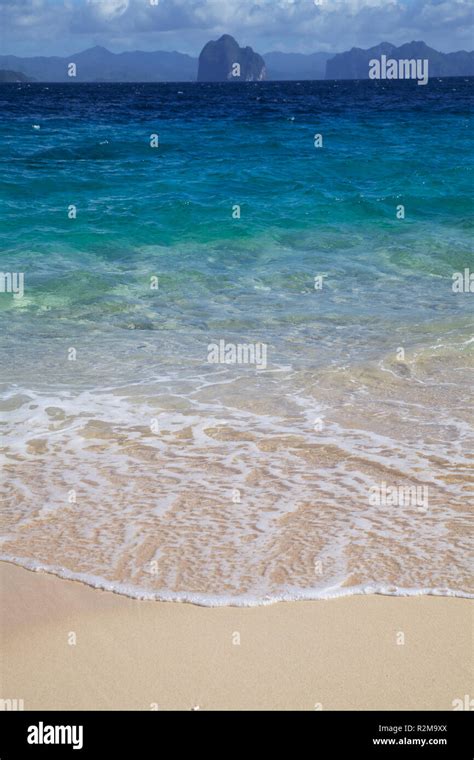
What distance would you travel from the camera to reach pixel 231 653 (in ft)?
11.9

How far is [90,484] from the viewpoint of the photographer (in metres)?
5.39

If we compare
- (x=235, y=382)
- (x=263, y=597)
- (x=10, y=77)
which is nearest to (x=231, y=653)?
(x=263, y=597)

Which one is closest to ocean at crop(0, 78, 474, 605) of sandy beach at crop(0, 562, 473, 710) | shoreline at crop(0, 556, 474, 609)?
shoreline at crop(0, 556, 474, 609)

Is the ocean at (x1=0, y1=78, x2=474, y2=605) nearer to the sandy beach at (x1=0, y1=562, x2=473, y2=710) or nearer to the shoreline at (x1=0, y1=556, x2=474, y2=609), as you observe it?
the shoreline at (x1=0, y1=556, x2=474, y2=609)

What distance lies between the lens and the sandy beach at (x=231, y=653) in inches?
133

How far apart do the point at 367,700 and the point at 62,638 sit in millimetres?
1396

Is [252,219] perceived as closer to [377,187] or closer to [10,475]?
[377,187]

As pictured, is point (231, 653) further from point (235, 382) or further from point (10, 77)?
point (10, 77)

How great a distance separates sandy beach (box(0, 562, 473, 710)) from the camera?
3383mm

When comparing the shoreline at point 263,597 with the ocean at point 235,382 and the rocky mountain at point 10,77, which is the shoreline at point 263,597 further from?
the rocky mountain at point 10,77

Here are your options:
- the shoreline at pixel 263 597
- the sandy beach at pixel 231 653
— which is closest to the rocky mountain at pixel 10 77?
the shoreline at pixel 263 597

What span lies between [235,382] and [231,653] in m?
3.92

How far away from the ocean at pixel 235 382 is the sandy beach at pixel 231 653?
17 cm
